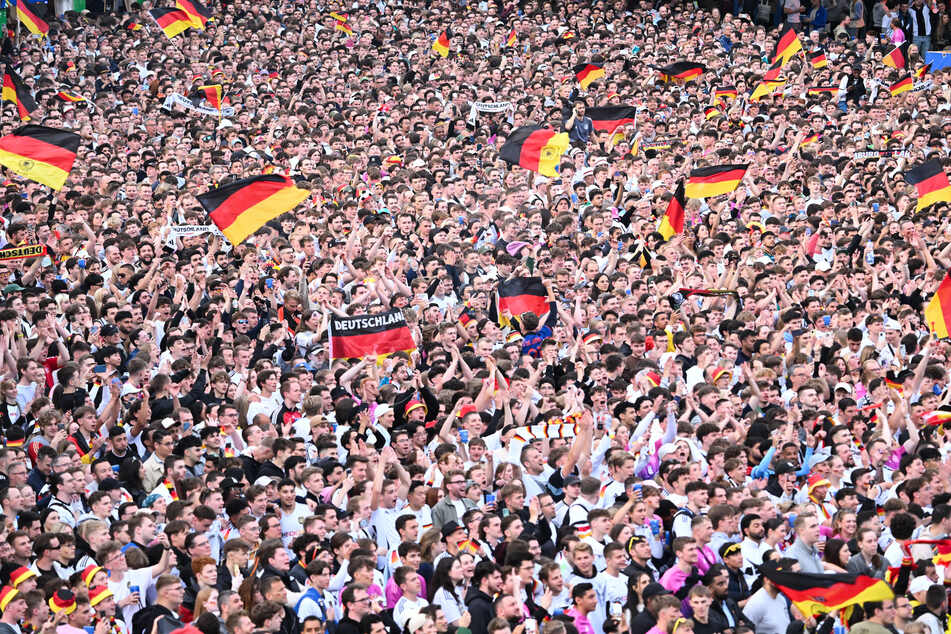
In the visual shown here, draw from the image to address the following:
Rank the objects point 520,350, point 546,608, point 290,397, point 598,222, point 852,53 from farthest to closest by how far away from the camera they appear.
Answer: point 852,53 < point 598,222 < point 520,350 < point 290,397 < point 546,608

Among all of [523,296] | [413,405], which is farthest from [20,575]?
[523,296]

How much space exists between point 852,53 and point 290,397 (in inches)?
715

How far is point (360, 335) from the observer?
13.6 metres

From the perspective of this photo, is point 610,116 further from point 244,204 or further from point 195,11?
point 195,11

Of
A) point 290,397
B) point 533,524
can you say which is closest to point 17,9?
point 290,397

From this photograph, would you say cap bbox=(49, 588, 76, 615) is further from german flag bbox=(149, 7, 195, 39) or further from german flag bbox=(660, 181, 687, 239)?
german flag bbox=(149, 7, 195, 39)

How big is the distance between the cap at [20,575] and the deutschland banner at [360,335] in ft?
14.3

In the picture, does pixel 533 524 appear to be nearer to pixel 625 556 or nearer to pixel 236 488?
pixel 625 556

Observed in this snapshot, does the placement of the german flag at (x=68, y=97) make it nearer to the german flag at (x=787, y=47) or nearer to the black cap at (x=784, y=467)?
the german flag at (x=787, y=47)

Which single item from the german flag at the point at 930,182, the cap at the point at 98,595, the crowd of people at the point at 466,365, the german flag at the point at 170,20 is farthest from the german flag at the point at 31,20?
the cap at the point at 98,595

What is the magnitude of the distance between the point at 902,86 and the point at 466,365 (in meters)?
14.3

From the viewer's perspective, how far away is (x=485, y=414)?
41.6 feet

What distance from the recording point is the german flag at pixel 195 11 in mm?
25859

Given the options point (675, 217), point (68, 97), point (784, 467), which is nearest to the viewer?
point (784, 467)
